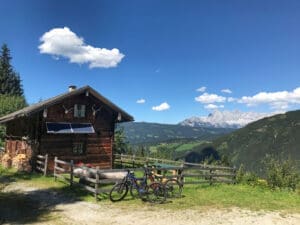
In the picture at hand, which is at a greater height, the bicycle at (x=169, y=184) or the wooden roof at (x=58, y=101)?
the wooden roof at (x=58, y=101)

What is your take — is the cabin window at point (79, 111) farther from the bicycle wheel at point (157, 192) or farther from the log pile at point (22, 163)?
the bicycle wheel at point (157, 192)

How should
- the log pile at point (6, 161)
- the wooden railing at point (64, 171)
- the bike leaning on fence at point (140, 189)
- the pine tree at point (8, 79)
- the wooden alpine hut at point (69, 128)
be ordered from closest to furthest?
the bike leaning on fence at point (140, 189) < the wooden railing at point (64, 171) < the wooden alpine hut at point (69, 128) < the log pile at point (6, 161) < the pine tree at point (8, 79)

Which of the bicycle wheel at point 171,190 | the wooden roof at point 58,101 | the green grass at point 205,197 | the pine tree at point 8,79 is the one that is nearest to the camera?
the green grass at point 205,197

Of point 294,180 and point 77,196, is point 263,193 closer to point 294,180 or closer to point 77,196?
point 77,196

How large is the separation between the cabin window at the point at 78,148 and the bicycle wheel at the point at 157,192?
38.0 ft

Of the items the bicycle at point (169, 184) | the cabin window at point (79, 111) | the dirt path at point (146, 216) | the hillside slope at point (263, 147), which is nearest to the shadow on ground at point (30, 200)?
the dirt path at point (146, 216)

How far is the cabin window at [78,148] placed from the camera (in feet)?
88.7

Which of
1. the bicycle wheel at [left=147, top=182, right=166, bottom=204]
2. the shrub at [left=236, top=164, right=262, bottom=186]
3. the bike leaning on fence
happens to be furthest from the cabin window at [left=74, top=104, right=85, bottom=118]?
the shrub at [left=236, top=164, right=262, bottom=186]

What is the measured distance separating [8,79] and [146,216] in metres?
69.2

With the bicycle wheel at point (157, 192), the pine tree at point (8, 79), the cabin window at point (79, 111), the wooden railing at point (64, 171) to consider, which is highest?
the pine tree at point (8, 79)

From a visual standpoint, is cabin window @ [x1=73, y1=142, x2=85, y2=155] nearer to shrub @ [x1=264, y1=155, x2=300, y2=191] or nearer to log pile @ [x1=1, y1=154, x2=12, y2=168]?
log pile @ [x1=1, y1=154, x2=12, y2=168]

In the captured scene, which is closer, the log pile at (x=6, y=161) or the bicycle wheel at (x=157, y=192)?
the bicycle wheel at (x=157, y=192)

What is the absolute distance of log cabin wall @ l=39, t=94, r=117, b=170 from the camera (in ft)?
83.7

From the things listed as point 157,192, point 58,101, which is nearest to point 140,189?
point 157,192
